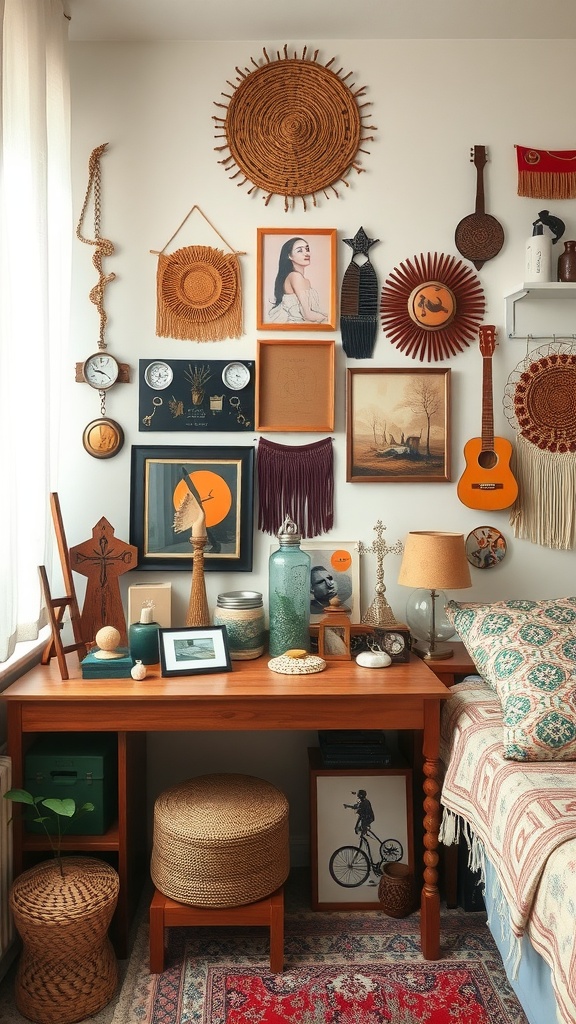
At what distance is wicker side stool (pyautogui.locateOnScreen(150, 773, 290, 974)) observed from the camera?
6.81ft

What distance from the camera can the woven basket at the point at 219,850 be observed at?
2074mm

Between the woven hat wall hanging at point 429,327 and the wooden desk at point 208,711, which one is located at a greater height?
the woven hat wall hanging at point 429,327

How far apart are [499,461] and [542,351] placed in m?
0.42

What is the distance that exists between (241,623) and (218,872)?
0.74 metres

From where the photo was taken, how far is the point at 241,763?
2775 millimetres

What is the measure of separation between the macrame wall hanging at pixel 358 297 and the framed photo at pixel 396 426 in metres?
0.13

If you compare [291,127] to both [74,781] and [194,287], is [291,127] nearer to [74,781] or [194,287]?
[194,287]

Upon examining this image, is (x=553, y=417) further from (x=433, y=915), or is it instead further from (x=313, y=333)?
(x=433, y=915)

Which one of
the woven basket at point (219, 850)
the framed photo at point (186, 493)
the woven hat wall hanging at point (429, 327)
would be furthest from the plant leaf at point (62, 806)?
the woven hat wall hanging at point (429, 327)

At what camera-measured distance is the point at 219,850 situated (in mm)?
2066

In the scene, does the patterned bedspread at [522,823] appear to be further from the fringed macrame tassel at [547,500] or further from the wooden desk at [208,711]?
the fringed macrame tassel at [547,500]

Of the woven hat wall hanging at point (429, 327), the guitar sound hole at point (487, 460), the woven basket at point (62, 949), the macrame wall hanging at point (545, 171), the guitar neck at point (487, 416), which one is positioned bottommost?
the woven basket at point (62, 949)

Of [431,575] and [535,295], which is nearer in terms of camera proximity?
[431,575]

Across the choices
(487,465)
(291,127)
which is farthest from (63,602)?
(291,127)
